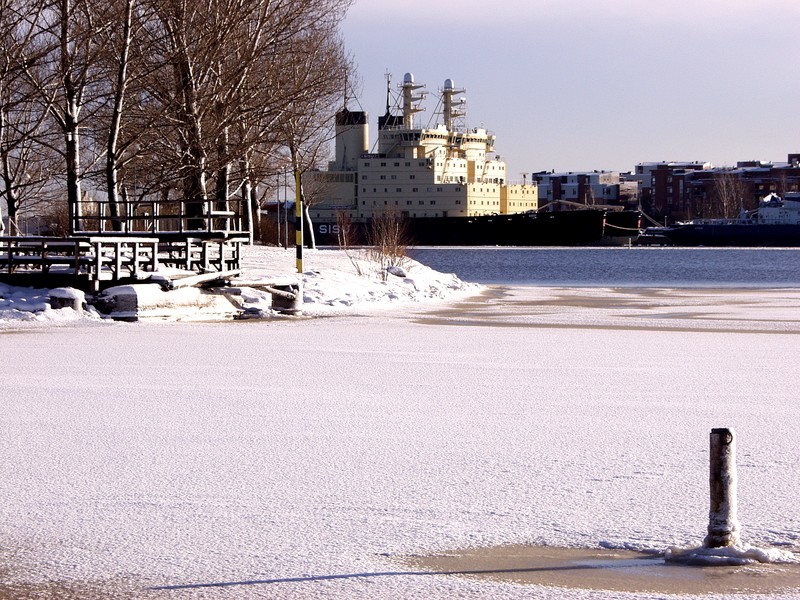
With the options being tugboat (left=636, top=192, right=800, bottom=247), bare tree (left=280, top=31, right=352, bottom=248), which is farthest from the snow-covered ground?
tugboat (left=636, top=192, right=800, bottom=247)

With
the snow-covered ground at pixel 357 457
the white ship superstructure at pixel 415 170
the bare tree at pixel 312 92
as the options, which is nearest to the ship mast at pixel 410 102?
the white ship superstructure at pixel 415 170

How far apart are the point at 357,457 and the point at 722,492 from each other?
2614 mm

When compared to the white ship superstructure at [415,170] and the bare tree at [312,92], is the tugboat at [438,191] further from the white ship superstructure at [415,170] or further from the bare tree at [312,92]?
the bare tree at [312,92]

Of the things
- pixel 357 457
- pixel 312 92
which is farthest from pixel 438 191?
pixel 357 457

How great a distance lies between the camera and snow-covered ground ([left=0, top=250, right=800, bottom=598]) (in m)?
4.77

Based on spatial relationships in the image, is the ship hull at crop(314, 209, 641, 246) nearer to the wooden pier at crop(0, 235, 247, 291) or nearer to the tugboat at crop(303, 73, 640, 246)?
the tugboat at crop(303, 73, 640, 246)

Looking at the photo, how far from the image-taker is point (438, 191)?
94.6m

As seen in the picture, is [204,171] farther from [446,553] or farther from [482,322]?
[446,553]

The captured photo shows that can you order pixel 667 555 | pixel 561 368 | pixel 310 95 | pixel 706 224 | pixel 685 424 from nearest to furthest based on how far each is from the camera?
pixel 667 555 < pixel 685 424 < pixel 561 368 < pixel 310 95 < pixel 706 224

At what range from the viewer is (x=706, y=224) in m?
106

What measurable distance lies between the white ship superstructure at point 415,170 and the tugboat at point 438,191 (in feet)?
0.28

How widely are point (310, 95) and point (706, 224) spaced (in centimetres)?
8148

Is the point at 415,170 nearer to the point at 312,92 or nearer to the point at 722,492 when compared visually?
the point at 312,92

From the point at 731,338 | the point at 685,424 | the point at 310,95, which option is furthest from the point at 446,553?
the point at 310,95
